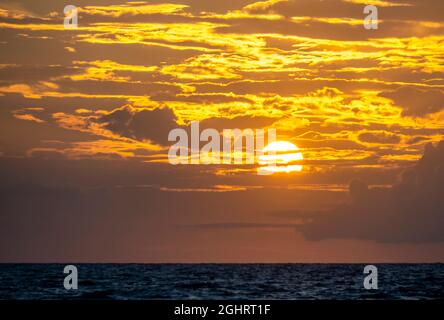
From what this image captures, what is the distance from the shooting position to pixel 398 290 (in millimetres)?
83938

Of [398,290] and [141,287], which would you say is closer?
[398,290]
